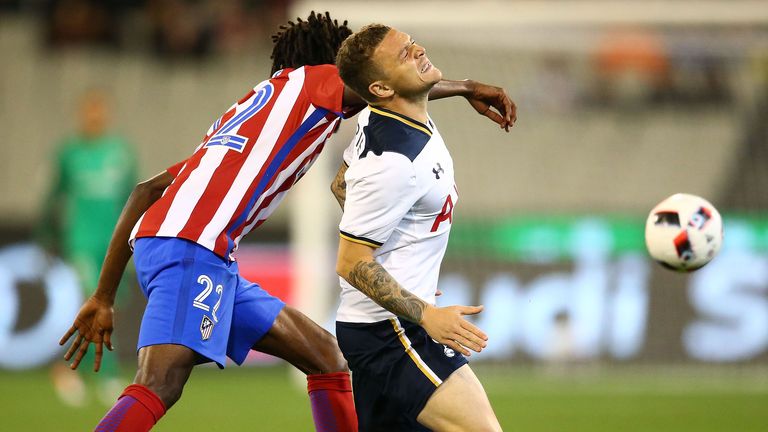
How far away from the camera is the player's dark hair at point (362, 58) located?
159 inches

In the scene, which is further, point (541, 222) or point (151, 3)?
point (151, 3)

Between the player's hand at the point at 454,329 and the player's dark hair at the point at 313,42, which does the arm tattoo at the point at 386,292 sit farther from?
the player's dark hair at the point at 313,42

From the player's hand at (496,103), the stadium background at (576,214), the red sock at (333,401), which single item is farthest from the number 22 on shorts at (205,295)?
the stadium background at (576,214)

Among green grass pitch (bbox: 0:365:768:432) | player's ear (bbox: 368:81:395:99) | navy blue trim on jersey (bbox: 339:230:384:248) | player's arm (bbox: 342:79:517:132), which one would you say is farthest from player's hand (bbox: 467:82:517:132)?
green grass pitch (bbox: 0:365:768:432)

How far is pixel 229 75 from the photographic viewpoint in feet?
48.2

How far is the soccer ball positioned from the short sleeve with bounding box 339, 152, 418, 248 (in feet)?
5.30

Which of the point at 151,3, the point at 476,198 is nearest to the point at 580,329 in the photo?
the point at 476,198

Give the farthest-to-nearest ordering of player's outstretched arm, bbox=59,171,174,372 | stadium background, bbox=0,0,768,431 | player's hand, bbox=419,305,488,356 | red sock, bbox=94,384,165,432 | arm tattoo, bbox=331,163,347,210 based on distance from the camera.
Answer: stadium background, bbox=0,0,768,431, player's outstretched arm, bbox=59,171,174,372, arm tattoo, bbox=331,163,347,210, red sock, bbox=94,384,165,432, player's hand, bbox=419,305,488,356

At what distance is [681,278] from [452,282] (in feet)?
6.47

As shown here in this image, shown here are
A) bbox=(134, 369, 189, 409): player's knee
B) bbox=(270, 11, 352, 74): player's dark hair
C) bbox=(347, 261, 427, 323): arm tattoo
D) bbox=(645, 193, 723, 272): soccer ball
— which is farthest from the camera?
bbox=(645, 193, 723, 272): soccer ball

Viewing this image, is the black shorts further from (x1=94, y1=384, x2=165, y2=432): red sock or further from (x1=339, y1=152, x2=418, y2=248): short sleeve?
(x1=94, y1=384, x2=165, y2=432): red sock

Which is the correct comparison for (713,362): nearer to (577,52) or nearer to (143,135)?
(577,52)

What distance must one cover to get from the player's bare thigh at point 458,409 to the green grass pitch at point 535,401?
3304 millimetres

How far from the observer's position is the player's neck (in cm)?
407
